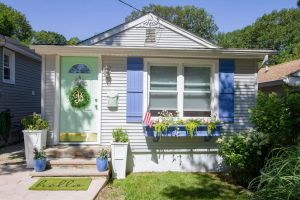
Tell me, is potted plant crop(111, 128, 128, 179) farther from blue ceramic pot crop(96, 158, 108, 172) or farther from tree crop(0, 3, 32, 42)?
tree crop(0, 3, 32, 42)

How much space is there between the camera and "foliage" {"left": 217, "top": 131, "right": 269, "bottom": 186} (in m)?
6.40

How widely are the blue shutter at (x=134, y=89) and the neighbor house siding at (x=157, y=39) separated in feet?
11.4

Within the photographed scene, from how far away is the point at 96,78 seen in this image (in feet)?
25.1

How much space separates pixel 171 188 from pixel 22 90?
801 cm

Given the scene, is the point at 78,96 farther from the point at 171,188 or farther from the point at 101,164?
the point at 171,188

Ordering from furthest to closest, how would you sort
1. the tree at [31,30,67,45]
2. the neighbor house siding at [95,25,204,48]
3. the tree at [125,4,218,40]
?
the tree at [31,30,67,45] → the tree at [125,4,218,40] → the neighbor house siding at [95,25,204,48]

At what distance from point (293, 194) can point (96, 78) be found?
574cm

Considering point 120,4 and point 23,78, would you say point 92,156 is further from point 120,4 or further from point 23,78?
point 23,78

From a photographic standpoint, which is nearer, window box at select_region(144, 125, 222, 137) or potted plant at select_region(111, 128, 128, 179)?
potted plant at select_region(111, 128, 128, 179)

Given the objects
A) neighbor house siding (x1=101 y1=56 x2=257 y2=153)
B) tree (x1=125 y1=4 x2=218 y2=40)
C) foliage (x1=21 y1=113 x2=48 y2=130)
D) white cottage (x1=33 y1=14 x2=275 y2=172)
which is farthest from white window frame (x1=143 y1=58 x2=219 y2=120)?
tree (x1=125 y1=4 x2=218 y2=40)

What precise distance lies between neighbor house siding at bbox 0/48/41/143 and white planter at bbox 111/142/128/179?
17.0 feet

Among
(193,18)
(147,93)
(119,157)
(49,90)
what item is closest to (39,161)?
(119,157)

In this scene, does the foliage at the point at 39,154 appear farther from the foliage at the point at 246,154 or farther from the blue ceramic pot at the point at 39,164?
the foliage at the point at 246,154

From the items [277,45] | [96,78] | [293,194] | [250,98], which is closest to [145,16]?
[96,78]
